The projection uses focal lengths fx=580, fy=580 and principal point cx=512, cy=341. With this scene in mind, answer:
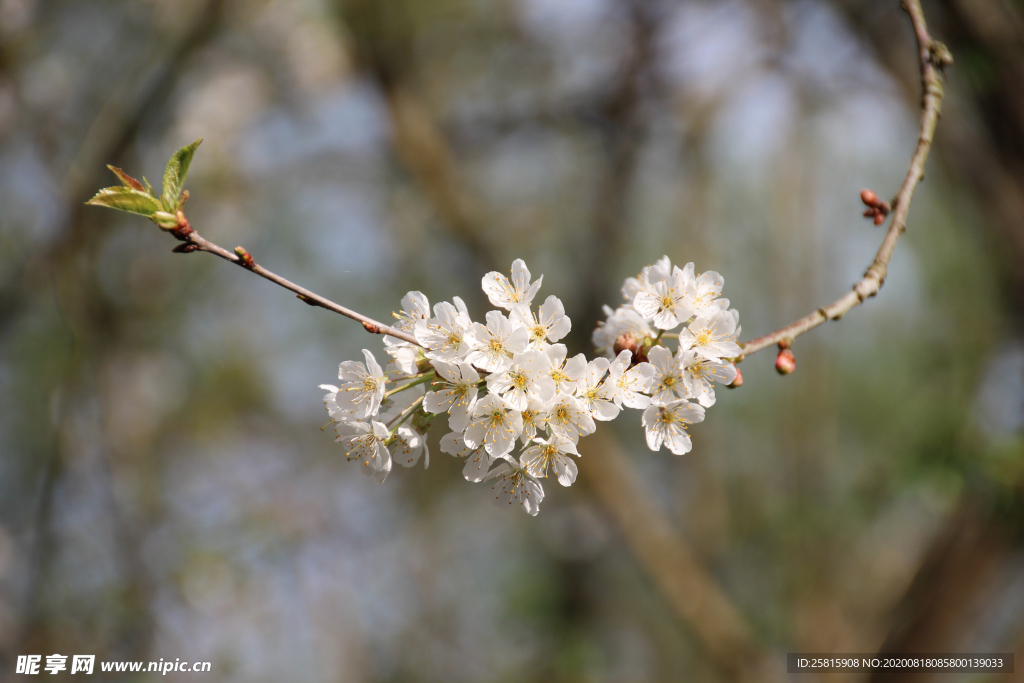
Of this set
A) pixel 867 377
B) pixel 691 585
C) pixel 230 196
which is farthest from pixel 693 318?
pixel 867 377

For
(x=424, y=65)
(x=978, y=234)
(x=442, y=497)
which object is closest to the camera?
(x=978, y=234)

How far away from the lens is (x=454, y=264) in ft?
12.0

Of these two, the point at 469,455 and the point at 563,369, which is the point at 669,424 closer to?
the point at 563,369

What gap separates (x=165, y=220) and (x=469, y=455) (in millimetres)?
619

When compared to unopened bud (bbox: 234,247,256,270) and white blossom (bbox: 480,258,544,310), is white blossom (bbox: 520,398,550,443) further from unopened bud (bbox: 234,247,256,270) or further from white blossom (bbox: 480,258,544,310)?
unopened bud (bbox: 234,247,256,270)

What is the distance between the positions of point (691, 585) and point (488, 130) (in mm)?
3341

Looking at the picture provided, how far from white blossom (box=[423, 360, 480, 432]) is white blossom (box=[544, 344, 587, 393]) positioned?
13 centimetres

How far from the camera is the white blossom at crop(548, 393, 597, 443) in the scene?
36.3 inches

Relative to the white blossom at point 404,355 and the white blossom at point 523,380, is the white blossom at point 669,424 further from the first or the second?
the white blossom at point 404,355

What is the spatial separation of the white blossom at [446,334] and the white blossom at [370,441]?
0.20 m

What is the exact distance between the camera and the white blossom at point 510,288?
43.0 inches

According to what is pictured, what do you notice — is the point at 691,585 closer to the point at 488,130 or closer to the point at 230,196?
the point at 488,130

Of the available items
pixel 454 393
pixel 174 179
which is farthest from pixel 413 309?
pixel 174 179

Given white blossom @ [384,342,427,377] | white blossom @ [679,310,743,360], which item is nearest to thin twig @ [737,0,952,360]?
white blossom @ [679,310,743,360]
